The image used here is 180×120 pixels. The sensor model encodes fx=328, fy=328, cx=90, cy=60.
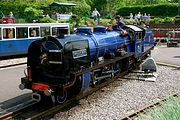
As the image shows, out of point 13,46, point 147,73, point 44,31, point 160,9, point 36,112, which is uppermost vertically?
point 160,9

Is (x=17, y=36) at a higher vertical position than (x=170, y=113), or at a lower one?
higher

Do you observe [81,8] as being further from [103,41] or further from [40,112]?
[40,112]

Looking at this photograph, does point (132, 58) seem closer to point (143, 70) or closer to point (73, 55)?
point (143, 70)

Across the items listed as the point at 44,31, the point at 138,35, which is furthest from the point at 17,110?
the point at 44,31

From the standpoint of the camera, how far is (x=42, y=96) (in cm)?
962

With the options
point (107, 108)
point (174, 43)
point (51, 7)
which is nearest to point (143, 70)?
point (107, 108)

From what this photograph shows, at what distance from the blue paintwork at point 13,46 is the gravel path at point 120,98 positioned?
775 cm

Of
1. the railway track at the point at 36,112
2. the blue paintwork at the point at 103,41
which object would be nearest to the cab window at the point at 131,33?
the blue paintwork at the point at 103,41

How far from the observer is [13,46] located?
18219 mm

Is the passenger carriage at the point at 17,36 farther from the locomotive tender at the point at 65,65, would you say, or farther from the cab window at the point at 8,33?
the locomotive tender at the point at 65,65

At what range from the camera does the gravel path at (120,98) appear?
8633 millimetres

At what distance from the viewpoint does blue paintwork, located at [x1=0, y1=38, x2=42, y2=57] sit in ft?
58.0

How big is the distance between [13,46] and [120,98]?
977 centimetres

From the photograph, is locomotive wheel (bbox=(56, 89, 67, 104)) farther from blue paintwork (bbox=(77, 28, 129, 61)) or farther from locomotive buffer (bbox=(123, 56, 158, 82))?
locomotive buffer (bbox=(123, 56, 158, 82))
